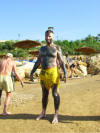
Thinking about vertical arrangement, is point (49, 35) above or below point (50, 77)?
above

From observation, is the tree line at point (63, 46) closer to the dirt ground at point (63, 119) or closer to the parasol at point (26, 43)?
the parasol at point (26, 43)

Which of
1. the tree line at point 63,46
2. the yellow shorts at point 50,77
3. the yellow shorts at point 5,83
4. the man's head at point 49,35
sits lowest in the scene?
the tree line at point 63,46

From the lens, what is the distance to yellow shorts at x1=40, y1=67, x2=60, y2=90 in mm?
3553

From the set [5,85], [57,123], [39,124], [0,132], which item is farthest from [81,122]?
[5,85]

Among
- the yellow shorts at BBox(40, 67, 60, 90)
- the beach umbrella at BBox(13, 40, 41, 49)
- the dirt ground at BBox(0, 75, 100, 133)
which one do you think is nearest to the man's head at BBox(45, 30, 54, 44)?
the yellow shorts at BBox(40, 67, 60, 90)

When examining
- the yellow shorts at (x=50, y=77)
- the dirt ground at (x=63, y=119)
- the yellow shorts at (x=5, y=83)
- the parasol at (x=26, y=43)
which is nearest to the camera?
the dirt ground at (x=63, y=119)

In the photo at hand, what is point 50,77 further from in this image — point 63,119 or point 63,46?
point 63,46

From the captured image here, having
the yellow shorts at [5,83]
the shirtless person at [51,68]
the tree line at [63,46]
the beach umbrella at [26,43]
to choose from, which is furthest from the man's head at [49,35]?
the tree line at [63,46]

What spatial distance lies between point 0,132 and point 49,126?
0.88 m

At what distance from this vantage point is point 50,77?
3551 millimetres

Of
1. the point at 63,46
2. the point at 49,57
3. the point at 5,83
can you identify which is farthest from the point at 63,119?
the point at 63,46

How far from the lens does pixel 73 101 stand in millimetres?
5008

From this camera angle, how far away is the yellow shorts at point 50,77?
355 cm

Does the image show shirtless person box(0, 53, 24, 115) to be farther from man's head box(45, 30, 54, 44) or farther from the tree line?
the tree line
